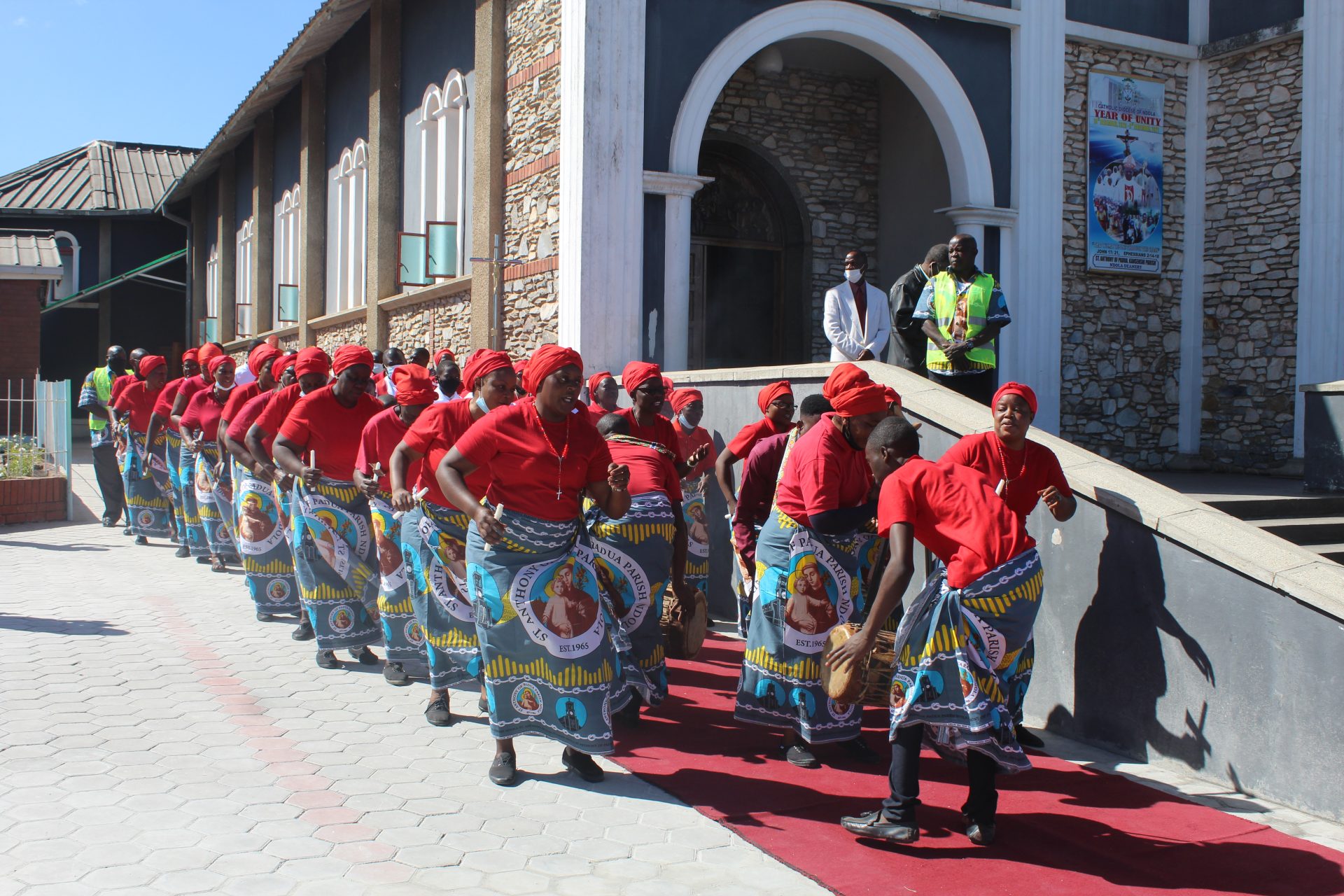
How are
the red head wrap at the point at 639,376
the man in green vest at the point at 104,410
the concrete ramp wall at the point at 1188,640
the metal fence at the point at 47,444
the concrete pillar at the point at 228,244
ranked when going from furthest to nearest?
the concrete pillar at the point at 228,244 < the metal fence at the point at 47,444 < the man in green vest at the point at 104,410 < the red head wrap at the point at 639,376 < the concrete ramp wall at the point at 1188,640

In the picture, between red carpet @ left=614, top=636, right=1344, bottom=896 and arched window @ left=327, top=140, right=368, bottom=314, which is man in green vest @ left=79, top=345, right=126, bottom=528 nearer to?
arched window @ left=327, top=140, right=368, bottom=314

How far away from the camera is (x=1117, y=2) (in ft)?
44.5

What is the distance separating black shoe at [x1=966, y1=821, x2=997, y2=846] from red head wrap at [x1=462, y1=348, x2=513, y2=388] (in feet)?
9.39

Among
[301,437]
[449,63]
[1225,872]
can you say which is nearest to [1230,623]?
[1225,872]

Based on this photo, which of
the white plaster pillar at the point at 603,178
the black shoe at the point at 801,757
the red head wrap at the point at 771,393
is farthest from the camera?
the white plaster pillar at the point at 603,178

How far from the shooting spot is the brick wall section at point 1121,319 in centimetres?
1344

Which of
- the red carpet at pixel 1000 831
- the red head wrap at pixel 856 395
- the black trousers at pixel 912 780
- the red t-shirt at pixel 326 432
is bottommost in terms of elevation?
the red carpet at pixel 1000 831

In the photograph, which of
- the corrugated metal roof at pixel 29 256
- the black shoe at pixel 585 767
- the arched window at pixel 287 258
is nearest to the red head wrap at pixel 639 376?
the black shoe at pixel 585 767

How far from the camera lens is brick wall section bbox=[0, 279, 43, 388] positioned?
66.4 ft

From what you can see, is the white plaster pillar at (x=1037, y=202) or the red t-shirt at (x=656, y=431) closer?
the red t-shirt at (x=656, y=431)

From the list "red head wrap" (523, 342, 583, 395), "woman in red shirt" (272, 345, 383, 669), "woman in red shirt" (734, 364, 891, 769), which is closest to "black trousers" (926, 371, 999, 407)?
"woman in red shirt" (734, 364, 891, 769)

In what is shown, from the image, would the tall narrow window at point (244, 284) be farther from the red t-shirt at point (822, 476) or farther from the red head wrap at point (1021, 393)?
the red head wrap at point (1021, 393)

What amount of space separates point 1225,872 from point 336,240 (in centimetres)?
1906

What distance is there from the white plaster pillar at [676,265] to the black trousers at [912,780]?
7.80 metres
